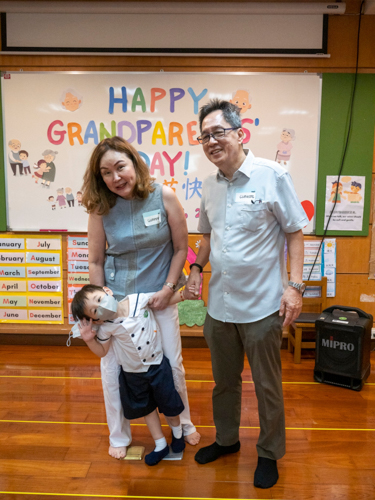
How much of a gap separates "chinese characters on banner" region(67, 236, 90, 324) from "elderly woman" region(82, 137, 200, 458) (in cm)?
149

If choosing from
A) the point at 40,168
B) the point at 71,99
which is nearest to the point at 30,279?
the point at 40,168

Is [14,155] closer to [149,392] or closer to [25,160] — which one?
[25,160]

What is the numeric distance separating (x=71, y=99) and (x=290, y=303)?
2.52 meters

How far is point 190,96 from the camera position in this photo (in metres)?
3.12

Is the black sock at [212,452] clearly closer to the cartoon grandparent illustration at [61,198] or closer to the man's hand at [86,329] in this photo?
the man's hand at [86,329]

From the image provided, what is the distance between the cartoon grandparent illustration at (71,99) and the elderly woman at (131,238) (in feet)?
5.42

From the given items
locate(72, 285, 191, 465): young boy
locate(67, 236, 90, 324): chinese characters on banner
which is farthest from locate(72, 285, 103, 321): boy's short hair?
locate(67, 236, 90, 324): chinese characters on banner

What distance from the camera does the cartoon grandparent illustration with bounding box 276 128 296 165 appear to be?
3.13m

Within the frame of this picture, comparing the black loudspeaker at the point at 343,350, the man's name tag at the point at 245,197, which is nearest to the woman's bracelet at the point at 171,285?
the man's name tag at the point at 245,197

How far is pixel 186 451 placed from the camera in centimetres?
199

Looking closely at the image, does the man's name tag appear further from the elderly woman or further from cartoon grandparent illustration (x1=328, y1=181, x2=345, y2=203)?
cartoon grandparent illustration (x1=328, y1=181, x2=345, y2=203)

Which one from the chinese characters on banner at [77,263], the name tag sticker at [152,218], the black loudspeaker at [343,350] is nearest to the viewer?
the name tag sticker at [152,218]

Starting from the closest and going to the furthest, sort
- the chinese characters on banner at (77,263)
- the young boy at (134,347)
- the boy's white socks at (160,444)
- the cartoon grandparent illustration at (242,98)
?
the young boy at (134,347), the boy's white socks at (160,444), the cartoon grandparent illustration at (242,98), the chinese characters on banner at (77,263)

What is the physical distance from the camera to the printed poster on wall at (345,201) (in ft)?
10.4
